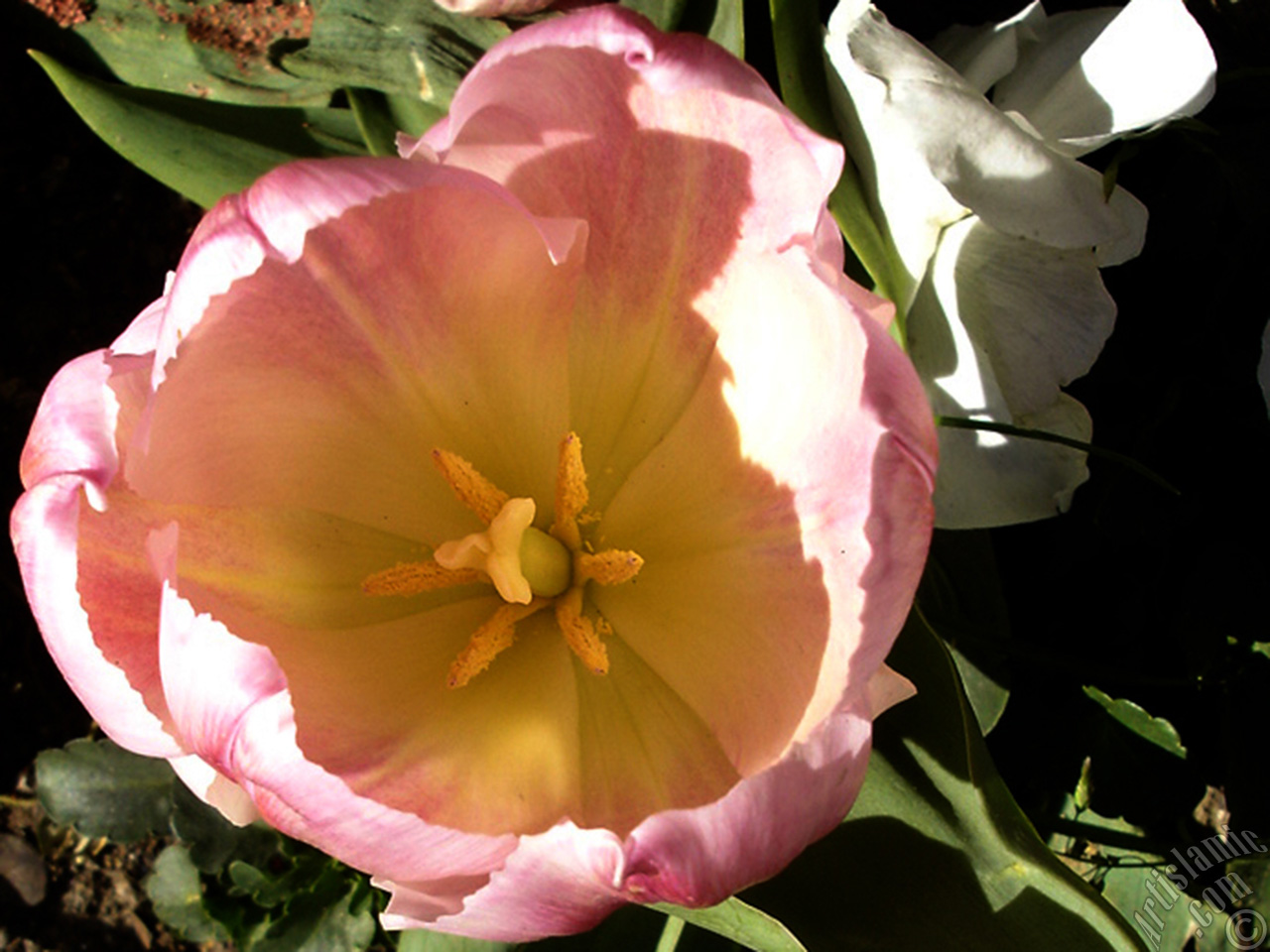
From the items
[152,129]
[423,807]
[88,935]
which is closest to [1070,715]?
[423,807]

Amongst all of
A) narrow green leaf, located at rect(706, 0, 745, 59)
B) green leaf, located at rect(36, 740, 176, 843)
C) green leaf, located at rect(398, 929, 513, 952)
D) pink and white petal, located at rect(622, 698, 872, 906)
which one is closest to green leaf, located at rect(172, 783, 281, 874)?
green leaf, located at rect(36, 740, 176, 843)

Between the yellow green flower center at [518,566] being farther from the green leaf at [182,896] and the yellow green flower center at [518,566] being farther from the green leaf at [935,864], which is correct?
the green leaf at [182,896]

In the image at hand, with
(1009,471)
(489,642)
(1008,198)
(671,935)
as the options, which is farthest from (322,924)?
(1008,198)

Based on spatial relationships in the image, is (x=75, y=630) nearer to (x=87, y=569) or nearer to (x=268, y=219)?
(x=87, y=569)

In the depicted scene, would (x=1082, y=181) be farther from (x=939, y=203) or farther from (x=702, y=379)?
(x=702, y=379)

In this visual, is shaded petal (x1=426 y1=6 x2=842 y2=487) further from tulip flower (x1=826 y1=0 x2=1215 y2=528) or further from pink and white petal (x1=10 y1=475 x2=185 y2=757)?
pink and white petal (x1=10 y1=475 x2=185 y2=757)
